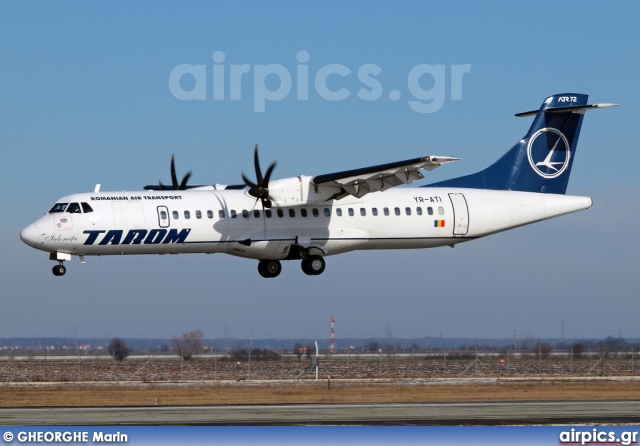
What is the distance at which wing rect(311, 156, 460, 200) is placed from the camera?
38125 millimetres

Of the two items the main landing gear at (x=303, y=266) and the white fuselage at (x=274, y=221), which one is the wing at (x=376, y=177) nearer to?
the white fuselage at (x=274, y=221)

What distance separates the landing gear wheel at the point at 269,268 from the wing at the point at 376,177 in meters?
3.68

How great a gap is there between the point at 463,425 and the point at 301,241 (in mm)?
15753

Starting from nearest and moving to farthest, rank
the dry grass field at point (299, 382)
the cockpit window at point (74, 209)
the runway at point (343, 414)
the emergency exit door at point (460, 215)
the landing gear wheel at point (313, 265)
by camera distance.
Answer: the runway at point (343, 414)
the dry grass field at point (299, 382)
the cockpit window at point (74, 209)
the landing gear wheel at point (313, 265)
the emergency exit door at point (460, 215)

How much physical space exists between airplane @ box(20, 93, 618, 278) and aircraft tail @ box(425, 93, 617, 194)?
0.15 ft

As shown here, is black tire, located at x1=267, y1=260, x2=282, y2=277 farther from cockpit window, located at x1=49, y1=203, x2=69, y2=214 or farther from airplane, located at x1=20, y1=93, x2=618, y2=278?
cockpit window, located at x1=49, y1=203, x2=69, y2=214

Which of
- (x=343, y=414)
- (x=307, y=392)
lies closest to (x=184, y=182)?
(x=307, y=392)

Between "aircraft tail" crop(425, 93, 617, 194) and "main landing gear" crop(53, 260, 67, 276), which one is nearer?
"main landing gear" crop(53, 260, 67, 276)

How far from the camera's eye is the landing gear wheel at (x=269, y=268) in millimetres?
41562

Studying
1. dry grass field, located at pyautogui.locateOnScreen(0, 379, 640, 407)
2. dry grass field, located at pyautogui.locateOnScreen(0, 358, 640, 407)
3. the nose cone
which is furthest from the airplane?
dry grass field, located at pyautogui.locateOnScreen(0, 358, 640, 407)

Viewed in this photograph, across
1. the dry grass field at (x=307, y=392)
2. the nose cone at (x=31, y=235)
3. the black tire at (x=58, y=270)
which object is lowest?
the dry grass field at (x=307, y=392)

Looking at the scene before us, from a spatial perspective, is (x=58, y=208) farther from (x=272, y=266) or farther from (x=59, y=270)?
(x=272, y=266)

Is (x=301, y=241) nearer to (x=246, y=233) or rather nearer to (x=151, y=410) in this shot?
(x=246, y=233)

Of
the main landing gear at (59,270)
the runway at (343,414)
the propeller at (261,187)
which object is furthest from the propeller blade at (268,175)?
the runway at (343,414)
